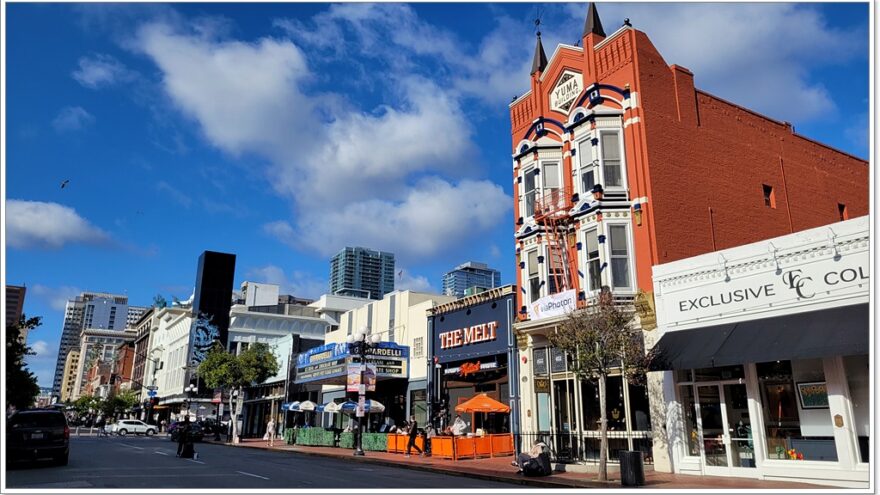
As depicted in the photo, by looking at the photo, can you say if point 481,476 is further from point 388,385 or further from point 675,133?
point 388,385

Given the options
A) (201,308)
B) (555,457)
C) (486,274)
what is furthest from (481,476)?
(486,274)

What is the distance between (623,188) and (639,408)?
757 cm

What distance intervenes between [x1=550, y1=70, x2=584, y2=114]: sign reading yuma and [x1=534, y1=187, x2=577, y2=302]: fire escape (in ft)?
11.6

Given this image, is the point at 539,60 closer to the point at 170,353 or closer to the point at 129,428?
the point at 129,428

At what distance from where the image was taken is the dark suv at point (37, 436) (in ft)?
59.5

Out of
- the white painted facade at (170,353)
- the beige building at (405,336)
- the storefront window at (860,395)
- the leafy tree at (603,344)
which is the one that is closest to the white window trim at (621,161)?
the leafy tree at (603,344)

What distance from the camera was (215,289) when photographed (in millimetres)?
85500

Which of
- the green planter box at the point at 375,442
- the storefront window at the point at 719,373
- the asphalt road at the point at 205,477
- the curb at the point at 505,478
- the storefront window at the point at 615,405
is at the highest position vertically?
the storefront window at the point at 719,373

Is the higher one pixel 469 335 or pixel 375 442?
pixel 469 335

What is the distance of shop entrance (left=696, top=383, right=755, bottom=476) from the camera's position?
58.9ft

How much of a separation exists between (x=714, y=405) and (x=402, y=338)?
21.6m

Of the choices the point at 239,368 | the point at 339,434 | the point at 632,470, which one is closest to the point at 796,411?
the point at 632,470

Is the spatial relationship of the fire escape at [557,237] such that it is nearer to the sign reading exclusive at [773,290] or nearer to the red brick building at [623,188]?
the red brick building at [623,188]

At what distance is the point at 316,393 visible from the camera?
153 feet
